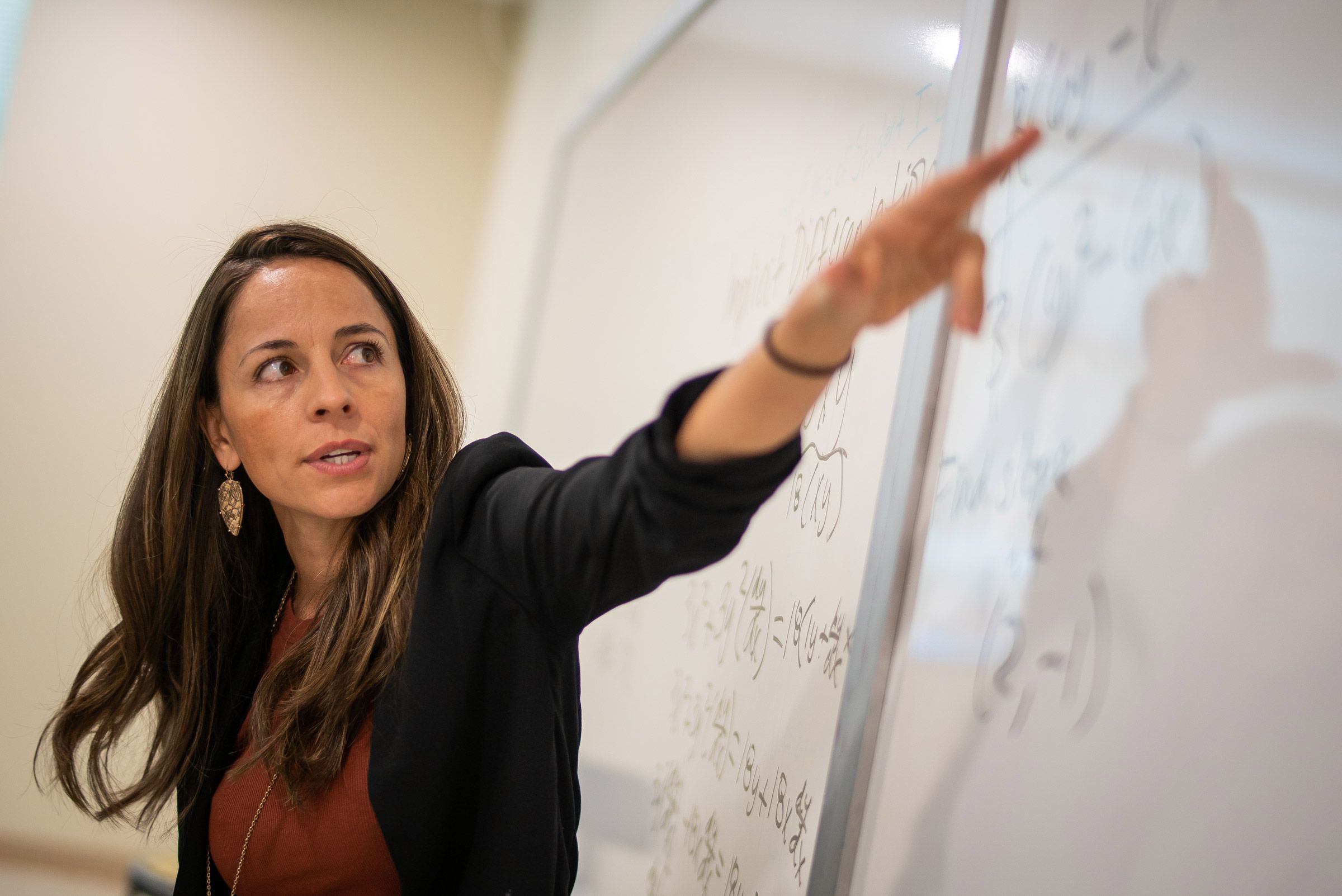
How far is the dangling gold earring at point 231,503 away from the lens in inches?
46.7

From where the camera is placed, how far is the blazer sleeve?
0.54 m

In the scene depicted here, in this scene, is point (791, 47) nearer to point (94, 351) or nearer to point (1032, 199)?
point (1032, 199)

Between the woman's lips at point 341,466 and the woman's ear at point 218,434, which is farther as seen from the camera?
the woman's ear at point 218,434

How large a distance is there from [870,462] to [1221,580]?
38 cm

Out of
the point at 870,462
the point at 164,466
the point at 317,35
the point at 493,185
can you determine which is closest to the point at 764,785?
the point at 870,462

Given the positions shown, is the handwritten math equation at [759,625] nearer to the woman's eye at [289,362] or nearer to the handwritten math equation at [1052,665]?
the handwritten math equation at [1052,665]

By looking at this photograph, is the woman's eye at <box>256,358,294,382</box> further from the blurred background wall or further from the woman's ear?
the blurred background wall

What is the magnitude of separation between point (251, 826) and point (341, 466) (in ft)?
1.25

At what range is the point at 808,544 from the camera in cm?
97

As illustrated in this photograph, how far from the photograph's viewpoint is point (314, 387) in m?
1.03

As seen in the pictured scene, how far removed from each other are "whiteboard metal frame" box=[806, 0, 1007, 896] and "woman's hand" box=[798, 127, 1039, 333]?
280mm

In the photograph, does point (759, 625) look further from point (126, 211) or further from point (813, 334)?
point (126, 211)

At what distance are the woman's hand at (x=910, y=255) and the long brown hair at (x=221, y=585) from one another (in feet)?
2.14

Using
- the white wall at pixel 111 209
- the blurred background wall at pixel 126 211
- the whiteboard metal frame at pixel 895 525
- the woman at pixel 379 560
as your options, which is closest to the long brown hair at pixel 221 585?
the woman at pixel 379 560
